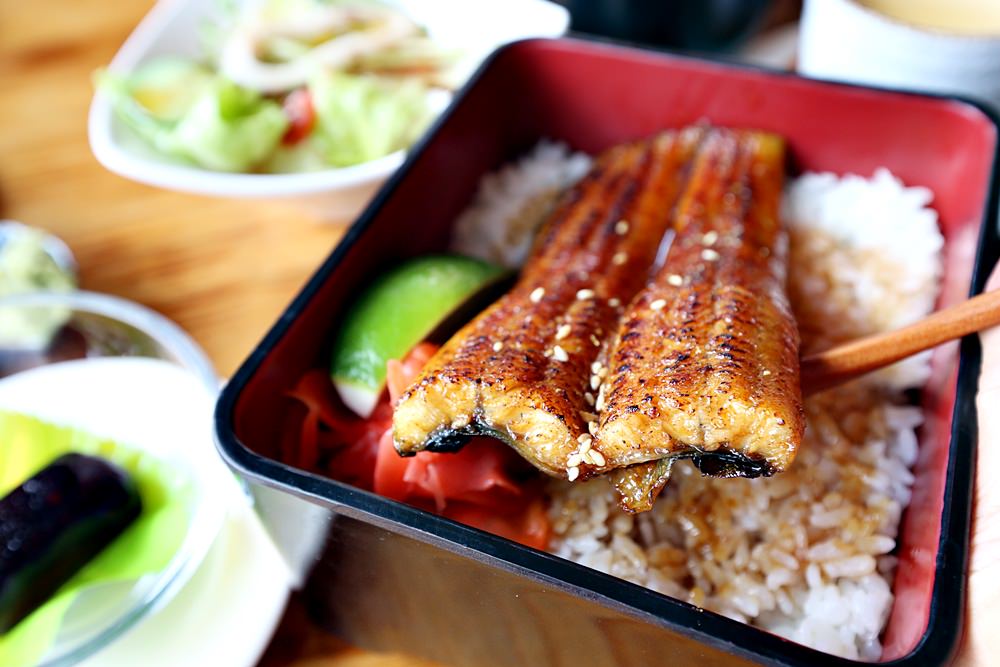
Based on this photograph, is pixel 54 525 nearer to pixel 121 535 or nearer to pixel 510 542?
pixel 121 535

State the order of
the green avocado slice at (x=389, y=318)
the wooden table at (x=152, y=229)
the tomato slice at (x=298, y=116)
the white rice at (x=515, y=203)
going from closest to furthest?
1. the green avocado slice at (x=389, y=318)
2. the white rice at (x=515, y=203)
3. the wooden table at (x=152, y=229)
4. the tomato slice at (x=298, y=116)

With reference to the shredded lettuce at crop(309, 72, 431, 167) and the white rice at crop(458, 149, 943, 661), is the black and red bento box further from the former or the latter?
the shredded lettuce at crop(309, 72, 431, 167)

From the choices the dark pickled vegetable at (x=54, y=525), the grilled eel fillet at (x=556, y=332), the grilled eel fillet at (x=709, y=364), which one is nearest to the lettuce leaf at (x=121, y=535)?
the dark pickled vegetable at (x=54, y=525)

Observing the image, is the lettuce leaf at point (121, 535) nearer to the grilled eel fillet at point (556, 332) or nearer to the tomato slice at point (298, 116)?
the grilled eel fillet at point (556, 332)

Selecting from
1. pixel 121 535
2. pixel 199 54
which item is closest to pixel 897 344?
pixel 121 535

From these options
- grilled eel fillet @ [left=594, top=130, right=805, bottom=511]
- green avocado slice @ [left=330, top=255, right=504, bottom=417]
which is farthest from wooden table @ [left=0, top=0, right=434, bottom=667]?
grilled eel fillet @ [left=594, top=130, right=805, bottom=511]

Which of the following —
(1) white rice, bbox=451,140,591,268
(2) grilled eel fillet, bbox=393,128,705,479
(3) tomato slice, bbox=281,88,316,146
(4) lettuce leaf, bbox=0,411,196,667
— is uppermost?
(2) grilled eel fillet, bbox=393,128,705,479

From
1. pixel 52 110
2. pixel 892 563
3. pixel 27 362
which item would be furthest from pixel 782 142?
pixel 52 110
